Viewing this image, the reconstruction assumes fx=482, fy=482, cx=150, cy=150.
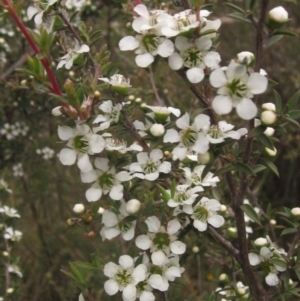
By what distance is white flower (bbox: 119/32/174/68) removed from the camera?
958mm

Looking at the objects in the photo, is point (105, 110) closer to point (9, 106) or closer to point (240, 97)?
point (240, 97)

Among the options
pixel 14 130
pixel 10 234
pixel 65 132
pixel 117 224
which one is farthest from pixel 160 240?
pixel 14 130

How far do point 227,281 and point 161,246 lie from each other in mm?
524

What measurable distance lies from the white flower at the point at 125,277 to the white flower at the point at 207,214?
6.6 inches

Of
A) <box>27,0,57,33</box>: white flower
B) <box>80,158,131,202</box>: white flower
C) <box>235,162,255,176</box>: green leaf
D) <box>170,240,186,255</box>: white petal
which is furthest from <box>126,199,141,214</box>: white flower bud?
<box>27,0,57,33</box>: white flower

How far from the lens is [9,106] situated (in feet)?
9.37

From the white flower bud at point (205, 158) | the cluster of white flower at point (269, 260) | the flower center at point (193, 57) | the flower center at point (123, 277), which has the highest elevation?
the flower center at point (193, 57)

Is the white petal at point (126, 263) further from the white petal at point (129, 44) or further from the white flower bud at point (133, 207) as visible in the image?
the white petal at point (129, 44)

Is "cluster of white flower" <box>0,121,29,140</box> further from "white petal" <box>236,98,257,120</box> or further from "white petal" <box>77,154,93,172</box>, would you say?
"white petal" <box>236,98,257,120</box>

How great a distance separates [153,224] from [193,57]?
390 millimetres

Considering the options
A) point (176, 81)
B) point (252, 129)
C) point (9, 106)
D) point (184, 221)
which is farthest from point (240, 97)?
point (176, 81)

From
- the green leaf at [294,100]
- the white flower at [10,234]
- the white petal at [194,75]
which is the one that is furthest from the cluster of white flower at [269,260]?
the white flower at [10,234]

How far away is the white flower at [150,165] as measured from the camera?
42.8 inches

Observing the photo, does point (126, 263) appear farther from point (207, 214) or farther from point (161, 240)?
point (207, 214)
